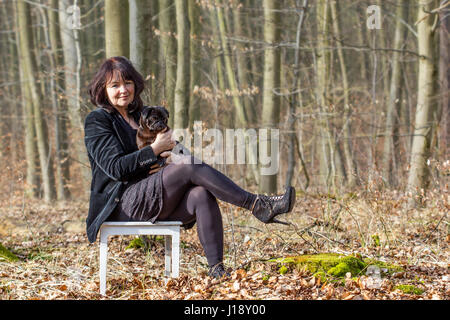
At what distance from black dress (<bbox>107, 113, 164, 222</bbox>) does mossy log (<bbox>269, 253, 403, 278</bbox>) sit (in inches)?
38.9

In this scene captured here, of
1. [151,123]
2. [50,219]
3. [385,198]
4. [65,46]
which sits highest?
[65,46]

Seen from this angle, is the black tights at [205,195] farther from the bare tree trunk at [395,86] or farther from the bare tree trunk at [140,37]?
the bare tree trunk at [395,86]

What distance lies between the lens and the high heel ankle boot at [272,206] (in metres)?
3.69

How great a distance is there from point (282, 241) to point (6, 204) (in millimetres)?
6322

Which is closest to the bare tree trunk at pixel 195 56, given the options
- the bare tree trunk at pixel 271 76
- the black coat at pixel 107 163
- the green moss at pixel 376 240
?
the bare tree trunk at pixel 271 76

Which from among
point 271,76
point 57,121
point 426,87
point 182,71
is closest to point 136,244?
point 182,71

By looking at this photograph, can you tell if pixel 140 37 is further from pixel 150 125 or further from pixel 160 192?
pixel 160 192

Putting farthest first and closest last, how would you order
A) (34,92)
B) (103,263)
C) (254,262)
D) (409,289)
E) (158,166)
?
1. (34,92)
2. (254,262)
3. (158,166)
4. (103,263)
5. (409,289)

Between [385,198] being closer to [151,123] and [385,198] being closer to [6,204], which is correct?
[151,123]

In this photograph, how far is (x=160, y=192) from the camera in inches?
146

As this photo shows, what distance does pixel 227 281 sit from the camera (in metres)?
3.61

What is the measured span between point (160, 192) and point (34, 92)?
902 cm

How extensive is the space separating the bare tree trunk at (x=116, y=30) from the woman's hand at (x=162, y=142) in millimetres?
1915
